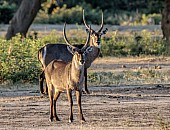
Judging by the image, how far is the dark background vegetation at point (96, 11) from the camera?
49.4m

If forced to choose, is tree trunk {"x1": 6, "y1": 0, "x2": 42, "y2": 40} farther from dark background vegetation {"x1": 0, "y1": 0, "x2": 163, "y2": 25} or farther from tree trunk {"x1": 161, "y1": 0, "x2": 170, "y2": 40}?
dark background vegetation {"x1": 0, "y1": 0, "x2": 163, "y2": 25}

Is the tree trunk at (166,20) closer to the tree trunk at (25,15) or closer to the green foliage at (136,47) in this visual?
the green foliage at (136,47)

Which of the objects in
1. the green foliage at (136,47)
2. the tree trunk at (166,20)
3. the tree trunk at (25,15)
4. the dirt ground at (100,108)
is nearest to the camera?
the dirt ground at (100,108)

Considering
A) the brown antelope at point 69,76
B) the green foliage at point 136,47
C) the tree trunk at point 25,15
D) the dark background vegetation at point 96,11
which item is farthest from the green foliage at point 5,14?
the brown antelope at point 69,76

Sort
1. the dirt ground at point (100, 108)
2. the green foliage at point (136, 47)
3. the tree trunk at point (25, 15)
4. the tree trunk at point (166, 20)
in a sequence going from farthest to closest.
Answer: the tree trunk at point (25, 15) < the tree trunk at point (166, 20) < the green foliage at point (136, 47) < the dirt ground at point (100, 108)

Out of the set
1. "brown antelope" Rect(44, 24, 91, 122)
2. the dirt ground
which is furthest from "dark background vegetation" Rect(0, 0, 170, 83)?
"brown antelope" Rect(44, 24, 91, 122)

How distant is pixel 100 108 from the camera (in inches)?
629

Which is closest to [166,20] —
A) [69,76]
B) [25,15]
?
[25,15]

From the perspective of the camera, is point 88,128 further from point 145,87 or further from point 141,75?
point 141,75

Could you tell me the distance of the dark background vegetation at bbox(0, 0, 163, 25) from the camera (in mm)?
49438

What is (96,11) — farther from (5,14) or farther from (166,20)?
(166,20)

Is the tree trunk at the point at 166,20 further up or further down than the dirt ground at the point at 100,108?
further up

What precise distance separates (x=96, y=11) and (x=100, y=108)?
1596 inches

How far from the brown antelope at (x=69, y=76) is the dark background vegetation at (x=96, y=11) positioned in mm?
29861
